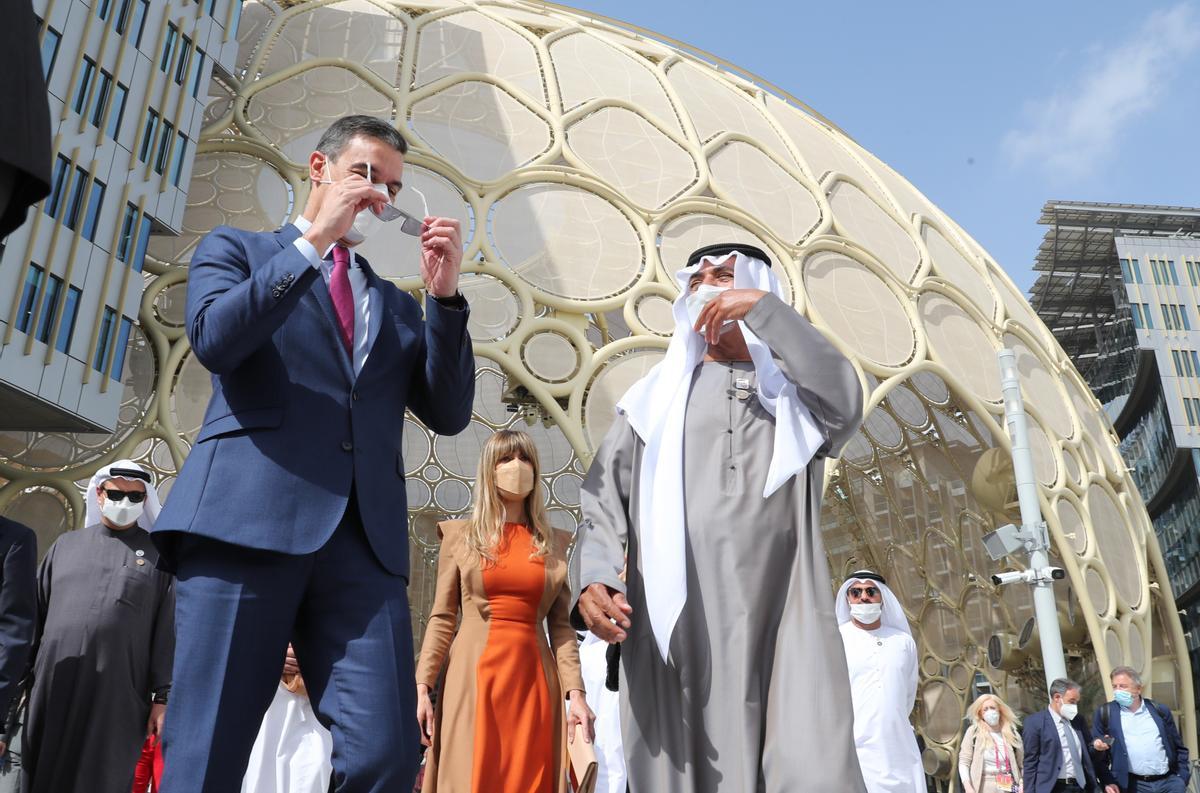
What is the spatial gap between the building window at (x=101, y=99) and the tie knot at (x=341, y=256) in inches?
398

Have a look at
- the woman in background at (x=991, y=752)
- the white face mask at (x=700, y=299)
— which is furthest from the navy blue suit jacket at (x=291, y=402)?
the woman in background at (x=991, y=752)

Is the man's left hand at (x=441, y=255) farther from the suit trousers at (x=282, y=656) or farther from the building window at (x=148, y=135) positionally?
the building window at (x=148, y=135)

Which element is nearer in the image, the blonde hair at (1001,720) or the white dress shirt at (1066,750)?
the white dress shirt at (1066,750)

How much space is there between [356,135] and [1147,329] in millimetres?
45183

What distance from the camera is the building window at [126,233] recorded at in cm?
1117

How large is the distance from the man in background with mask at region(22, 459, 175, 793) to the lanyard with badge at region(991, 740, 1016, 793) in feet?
19.8

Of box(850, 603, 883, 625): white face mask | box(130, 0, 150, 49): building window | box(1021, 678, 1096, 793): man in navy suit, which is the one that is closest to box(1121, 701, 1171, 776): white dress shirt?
box(1021, 678, 1096, 793): man in navy suit

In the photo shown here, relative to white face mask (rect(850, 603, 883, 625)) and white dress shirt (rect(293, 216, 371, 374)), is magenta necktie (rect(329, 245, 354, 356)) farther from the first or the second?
white face mask (rect(850, 603, 883, 625))

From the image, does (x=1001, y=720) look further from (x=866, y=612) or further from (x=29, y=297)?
(x=29, y=297)

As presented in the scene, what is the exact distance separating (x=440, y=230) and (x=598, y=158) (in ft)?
35.8

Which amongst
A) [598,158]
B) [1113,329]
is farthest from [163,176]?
[1113,329]

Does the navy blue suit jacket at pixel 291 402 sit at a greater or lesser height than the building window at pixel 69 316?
lesser

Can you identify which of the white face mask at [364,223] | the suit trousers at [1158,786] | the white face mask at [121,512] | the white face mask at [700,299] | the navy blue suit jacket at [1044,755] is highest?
the white face mask at [700,299]

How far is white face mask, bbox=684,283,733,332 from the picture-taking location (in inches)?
127
